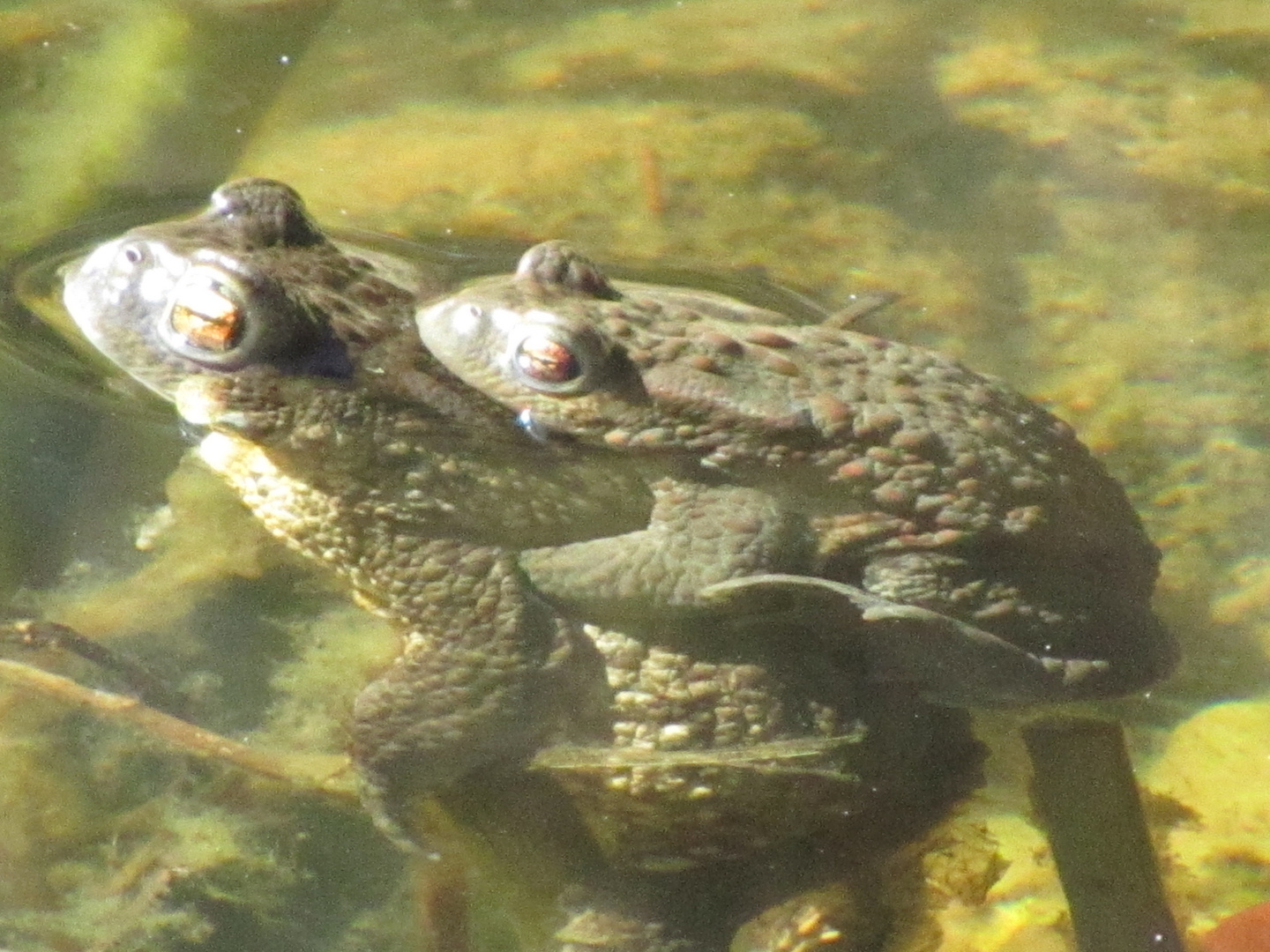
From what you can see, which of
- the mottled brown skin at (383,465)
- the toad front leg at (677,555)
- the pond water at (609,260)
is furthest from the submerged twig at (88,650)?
the toad front leg at (677,555)

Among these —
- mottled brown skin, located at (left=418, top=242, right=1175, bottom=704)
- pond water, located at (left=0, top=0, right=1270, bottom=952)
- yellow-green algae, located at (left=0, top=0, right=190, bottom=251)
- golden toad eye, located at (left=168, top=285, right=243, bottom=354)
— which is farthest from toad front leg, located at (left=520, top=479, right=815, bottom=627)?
yellow-green algae, located at (left=0, top=0, right=190, bottom=251)

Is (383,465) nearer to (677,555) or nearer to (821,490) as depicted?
(677,555)

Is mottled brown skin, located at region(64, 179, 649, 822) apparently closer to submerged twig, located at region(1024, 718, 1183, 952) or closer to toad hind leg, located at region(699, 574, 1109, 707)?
toad hind leg, located at region(699, 574, 1109, 707)

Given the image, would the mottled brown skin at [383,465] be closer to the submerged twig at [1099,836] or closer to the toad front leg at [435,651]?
the toad front leg at [435,651]

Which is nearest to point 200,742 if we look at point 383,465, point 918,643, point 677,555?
point 383,465

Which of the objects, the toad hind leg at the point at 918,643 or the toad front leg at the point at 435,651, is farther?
the toad front leg at the point at 435,651

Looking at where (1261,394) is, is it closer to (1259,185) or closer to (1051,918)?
(1259,185)
